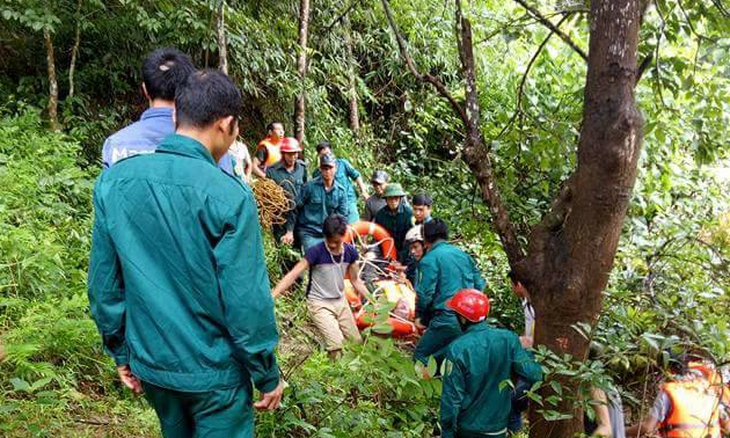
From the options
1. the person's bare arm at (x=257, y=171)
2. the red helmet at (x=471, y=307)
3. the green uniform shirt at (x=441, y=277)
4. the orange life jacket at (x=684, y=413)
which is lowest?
the orange life jacket at (x=684, y=413)

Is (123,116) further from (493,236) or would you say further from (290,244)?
(493,236)

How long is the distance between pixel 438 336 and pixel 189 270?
3828 mm

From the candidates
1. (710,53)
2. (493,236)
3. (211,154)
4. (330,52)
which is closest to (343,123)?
(330,52)

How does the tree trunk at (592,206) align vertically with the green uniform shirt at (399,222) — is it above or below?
above

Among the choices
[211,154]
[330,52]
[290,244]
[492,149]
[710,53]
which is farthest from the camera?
[330,52]

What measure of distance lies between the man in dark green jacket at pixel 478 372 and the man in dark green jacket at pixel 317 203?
3517 millimetres

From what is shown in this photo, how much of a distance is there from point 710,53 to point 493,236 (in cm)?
259

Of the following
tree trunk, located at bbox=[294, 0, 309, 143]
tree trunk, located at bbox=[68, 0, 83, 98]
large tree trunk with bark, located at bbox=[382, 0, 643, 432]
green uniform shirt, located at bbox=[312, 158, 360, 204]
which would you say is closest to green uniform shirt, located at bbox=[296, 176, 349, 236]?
green uniform shirt, located at bbox=[312, 158, 360, 204]

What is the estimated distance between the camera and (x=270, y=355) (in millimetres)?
2127

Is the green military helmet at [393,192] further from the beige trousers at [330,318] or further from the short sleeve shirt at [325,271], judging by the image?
the beige trousers at [330,318]

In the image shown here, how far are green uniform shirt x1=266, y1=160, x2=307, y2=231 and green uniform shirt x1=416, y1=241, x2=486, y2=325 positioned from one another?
97.1 inches

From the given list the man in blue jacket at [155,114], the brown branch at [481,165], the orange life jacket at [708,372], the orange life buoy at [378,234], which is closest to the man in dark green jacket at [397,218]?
the orange life buoy at [378,234]

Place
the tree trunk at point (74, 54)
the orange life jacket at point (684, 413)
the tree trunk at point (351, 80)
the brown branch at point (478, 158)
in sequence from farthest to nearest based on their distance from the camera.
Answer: the tree trunk at point (351, 80), the tree trunk at point (74, 54), the orange life jacket at point (684, 413), the brown branch at point (478, 158)

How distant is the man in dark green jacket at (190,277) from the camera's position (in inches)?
79.7
